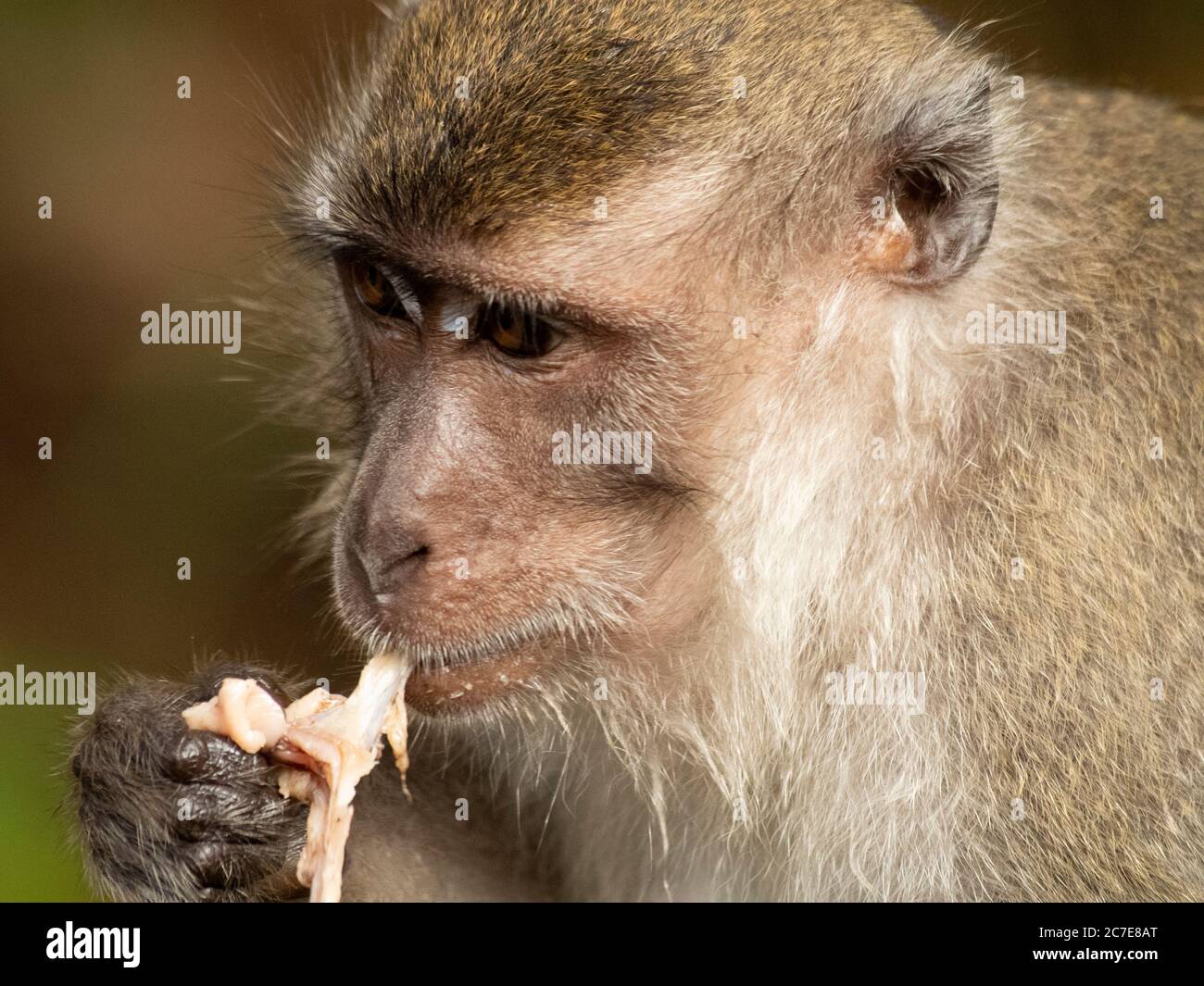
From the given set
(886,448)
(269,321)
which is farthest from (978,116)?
(269,321)

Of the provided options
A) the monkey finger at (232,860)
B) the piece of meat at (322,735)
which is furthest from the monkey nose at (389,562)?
the monkey finger at (232,860)

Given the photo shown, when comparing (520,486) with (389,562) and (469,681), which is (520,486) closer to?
(389,562)

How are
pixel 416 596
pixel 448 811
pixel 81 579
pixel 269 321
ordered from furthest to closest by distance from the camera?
pixel 81 579, pixel 269 321, pixel 448 811, pixel 416 596

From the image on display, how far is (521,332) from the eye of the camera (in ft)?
10.7

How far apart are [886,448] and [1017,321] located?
0.43 m

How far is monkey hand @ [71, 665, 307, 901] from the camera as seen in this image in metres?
3.47

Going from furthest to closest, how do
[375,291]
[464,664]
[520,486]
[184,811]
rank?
[375,291] → [184,811] → [464,664] → [520,486]

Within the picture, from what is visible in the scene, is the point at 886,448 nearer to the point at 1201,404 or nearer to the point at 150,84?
the point at 1201,404

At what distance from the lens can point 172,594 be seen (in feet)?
22.8

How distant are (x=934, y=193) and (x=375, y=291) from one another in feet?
4.60

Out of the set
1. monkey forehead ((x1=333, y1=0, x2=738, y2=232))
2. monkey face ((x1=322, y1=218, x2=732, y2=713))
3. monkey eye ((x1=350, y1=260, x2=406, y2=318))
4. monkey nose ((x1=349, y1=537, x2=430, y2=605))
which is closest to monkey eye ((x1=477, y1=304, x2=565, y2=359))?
monkey face ((x1=322, y1=218, x2=732, y2=713))

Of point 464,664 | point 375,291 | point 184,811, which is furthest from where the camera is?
point 375,291

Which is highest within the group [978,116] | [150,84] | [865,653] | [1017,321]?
[150,84]

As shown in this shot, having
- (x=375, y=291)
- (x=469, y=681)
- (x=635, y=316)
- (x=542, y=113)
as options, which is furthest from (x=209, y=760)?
(x=542, y=113)
